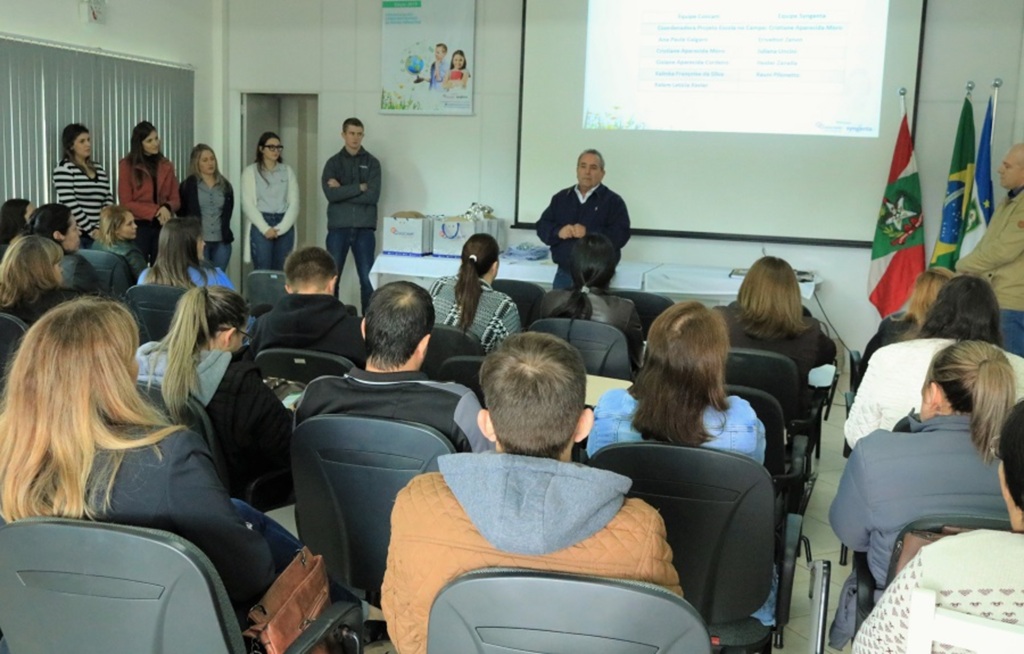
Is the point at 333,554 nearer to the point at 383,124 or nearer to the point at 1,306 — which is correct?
the point at 1,306

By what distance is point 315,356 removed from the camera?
325cm

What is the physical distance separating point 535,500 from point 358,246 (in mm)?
6781

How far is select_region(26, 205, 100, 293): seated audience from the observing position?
4.66 metres

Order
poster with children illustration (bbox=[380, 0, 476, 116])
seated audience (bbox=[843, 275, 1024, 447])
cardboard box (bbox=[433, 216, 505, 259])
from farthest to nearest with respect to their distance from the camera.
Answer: poster with children illustration (bbox=[380, 0, 476, 116]) → cardboard box (bbox=[433, 216, 505, 259]) → seated audience (bbox=[843, 275, 1024, 447])

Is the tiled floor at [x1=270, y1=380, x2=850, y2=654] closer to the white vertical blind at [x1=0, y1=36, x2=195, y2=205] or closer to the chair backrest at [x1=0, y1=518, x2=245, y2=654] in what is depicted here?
the chair backrest at [x1=0, y1=518, x2=245, y2=654]

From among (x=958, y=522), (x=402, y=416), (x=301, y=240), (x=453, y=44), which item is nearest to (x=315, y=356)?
(x=402, y=416)

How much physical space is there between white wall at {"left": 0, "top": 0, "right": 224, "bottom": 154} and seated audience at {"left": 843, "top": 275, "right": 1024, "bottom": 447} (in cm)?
585

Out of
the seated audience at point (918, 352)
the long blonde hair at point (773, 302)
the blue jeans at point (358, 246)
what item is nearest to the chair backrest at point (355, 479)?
the seated audience at point (918, 352)

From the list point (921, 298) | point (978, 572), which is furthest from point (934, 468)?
point (921, 298)

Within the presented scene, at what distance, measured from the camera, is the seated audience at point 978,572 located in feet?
4.81

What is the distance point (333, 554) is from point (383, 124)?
6.16 m

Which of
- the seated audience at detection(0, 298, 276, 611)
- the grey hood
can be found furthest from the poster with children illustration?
the grey hood

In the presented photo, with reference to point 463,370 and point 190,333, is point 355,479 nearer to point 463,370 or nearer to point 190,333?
point 190,333

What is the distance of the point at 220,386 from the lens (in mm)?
2662
